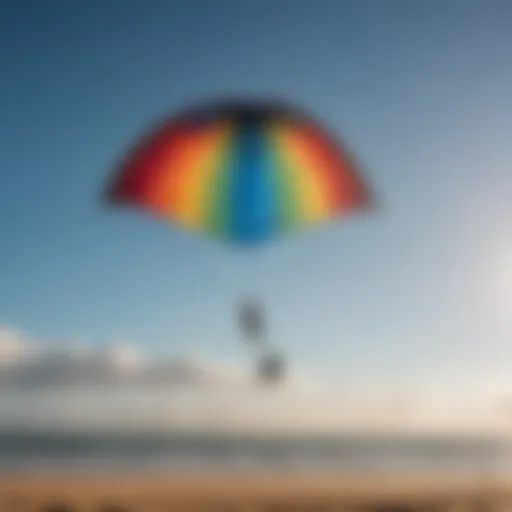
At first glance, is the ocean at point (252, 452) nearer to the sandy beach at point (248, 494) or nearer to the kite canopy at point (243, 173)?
the sandy beach at point (248, 494)

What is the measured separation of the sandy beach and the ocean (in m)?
8.97

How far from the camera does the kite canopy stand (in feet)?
36.3

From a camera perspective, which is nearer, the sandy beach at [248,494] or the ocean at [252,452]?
the sandy beach at [248,494]

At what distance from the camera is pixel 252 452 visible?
35812 mm

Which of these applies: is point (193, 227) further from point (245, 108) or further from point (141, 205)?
point (245, 108)

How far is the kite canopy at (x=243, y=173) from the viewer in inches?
436

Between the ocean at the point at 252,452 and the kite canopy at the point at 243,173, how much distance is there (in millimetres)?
14376

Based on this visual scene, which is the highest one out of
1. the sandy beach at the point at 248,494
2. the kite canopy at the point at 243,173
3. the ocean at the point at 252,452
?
the ocean at the point at 252,452

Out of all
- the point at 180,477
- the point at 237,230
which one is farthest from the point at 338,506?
the point at 180,477

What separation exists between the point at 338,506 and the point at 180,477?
23.7 feet

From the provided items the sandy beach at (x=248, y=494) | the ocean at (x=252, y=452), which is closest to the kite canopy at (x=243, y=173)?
the sandy beach at (x=248, y=494)

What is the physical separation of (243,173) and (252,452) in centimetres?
2568

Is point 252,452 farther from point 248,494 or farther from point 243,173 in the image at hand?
point 243,173

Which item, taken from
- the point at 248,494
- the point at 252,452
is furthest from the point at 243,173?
the point at 252,452
